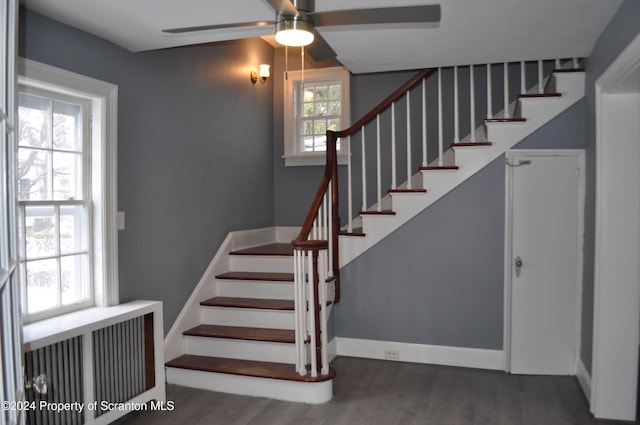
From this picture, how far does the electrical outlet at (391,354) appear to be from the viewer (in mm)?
4469

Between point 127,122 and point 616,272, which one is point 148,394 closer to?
point 127,122

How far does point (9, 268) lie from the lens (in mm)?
1477

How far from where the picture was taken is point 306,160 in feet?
18.9

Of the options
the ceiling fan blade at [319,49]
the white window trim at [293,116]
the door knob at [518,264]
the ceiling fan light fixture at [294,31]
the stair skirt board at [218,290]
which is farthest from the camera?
the white window trim at [293,116]

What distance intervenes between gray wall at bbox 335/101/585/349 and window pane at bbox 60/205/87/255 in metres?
2.32

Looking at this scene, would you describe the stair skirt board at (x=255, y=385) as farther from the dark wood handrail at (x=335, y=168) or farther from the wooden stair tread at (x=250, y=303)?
the dark wood handrail at (x=335, y=168)

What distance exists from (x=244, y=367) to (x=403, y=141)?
2.98 meters

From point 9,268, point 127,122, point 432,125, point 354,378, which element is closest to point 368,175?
point 432,125

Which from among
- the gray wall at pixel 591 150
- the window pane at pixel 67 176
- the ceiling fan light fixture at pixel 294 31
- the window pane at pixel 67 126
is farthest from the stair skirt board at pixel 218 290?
the ceiling fan light fixture at pixel 294 31

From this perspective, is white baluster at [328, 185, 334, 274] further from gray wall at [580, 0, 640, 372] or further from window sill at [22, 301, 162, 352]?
gray wall at [580, 0, 640, 372]

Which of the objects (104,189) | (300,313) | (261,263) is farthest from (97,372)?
(261,263)

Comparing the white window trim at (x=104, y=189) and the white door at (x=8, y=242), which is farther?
the white window trim at (x=104, y=189)

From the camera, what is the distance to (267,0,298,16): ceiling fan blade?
2.10m

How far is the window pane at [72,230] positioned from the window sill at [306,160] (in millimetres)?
2949
